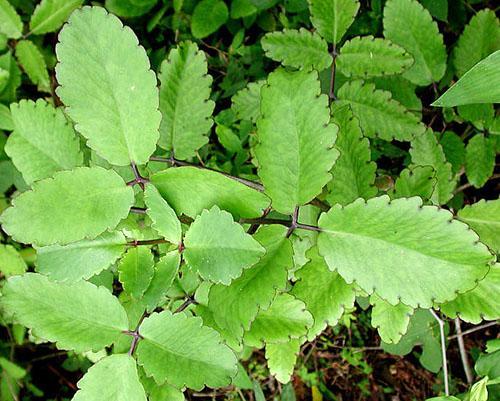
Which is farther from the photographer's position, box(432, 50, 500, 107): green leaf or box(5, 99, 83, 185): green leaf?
box(5, 99, 83, 185): green leaf

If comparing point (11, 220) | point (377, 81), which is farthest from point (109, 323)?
point (377, 81)

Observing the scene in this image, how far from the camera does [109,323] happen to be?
42.7 inches

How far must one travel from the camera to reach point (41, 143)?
48.1 inches

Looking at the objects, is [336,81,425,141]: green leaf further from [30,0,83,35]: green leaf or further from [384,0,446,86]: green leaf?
[30,0,83,35]: green leaf

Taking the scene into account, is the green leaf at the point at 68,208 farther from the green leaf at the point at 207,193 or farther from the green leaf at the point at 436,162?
the green leaf at the point at 436,162

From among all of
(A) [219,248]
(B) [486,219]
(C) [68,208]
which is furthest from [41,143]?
(B) [486,219]

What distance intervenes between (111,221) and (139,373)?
12.9 inches

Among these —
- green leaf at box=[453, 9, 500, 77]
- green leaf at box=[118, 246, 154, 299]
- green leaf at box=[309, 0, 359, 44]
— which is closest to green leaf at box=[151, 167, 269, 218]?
green leaf at box=[118, 246, 154, 299]

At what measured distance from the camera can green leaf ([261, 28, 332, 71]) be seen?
1392 mm

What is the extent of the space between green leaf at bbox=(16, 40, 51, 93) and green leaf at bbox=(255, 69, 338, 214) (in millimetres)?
1243

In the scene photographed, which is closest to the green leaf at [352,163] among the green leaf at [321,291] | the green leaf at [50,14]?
the green leaf at [321,291]

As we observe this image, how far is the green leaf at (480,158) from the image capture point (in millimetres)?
1480

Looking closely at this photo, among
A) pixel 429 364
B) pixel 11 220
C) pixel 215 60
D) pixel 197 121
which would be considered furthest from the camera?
pixel 215 60

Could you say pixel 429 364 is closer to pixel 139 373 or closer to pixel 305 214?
pixel 305 214
